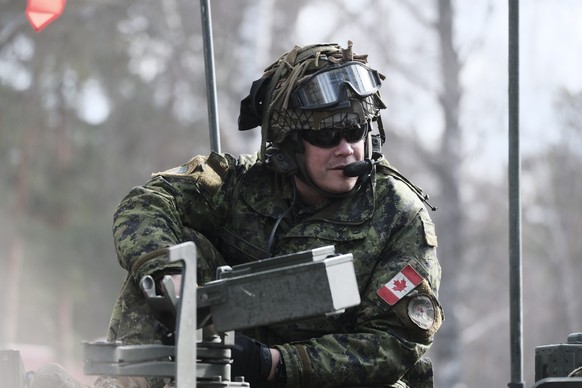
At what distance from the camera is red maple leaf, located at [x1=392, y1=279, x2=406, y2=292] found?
5.18m

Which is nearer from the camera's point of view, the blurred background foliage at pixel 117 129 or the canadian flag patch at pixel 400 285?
the canadian flag patch at pixel 400 285

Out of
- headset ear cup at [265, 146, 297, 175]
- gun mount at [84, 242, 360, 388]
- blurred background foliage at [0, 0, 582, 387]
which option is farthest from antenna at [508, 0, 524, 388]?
blurred background foliage at [0, 0, 582, 387]

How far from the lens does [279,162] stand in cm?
560

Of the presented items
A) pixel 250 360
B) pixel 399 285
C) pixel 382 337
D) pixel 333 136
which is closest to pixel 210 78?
pixel 333 136

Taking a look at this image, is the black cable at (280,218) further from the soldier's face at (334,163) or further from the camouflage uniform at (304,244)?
the soldier's face at (334,163)

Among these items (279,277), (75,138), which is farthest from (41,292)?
(279,277)

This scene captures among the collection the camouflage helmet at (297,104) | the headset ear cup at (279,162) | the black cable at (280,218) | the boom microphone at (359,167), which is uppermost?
the camouflage helmet at (297,104)

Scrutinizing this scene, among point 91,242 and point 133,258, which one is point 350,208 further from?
point 91,242

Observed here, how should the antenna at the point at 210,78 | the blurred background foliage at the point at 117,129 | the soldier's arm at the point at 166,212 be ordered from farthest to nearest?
1. the blurred background foliage at the point at 117,129
2. the antenna at the point at 210,78
3. the soldier's arm at the point at 166,212

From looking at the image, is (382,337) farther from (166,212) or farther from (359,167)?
(166,212)

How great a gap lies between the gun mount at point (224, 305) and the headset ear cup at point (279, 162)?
1623mm

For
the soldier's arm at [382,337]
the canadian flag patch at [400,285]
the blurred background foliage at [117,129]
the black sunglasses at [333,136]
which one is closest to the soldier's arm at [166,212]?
the black sunglasses at [333,136]

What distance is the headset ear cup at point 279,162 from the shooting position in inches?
219

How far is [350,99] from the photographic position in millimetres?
5391
